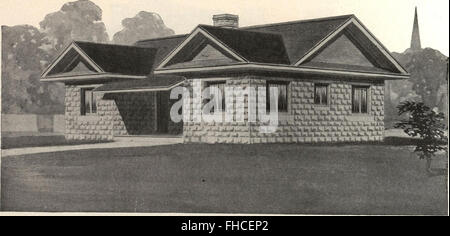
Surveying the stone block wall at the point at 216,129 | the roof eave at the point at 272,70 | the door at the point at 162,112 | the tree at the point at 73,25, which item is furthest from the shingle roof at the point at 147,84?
the tree at the point at 73,25

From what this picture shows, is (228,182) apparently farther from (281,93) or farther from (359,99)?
(359,99)

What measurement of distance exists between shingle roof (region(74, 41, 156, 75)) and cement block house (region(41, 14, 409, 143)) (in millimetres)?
44

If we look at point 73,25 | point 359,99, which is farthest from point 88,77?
point 73,25

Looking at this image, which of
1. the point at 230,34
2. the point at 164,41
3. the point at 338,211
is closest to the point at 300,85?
the point at 230,34

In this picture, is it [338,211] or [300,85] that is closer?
[338,211]

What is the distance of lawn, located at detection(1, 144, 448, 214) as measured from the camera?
1619 centimetres

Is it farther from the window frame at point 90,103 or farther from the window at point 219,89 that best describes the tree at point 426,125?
the window frame at point 90,103

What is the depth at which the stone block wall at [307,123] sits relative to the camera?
24.8 meters

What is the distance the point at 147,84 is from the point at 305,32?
634 cm

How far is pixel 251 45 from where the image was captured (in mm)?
24578

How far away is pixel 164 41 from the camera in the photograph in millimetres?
31750

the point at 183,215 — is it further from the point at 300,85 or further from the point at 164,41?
the point at 164,41

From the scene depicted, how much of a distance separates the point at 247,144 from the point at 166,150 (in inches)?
109

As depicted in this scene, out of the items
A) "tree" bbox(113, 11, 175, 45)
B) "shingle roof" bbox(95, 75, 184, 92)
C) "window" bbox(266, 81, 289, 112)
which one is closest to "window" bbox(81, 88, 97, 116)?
"shingle roof" bbox(95, 75, 184, 92)
